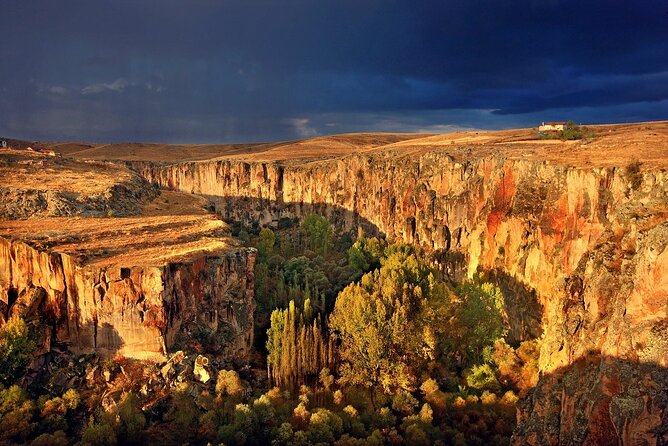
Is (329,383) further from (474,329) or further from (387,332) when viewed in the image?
(474,329)

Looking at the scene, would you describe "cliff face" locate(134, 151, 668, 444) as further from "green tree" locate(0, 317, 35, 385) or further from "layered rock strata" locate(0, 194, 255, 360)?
"green tree" locate(0, 317, 35, 385)

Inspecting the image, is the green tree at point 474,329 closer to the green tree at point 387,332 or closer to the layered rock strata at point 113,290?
the green tree at point 387,332

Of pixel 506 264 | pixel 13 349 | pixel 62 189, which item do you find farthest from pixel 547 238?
pixel 62 189

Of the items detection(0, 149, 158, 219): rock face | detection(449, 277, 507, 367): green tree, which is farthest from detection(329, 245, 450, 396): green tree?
detection(0, 149, 158, 219): rock face

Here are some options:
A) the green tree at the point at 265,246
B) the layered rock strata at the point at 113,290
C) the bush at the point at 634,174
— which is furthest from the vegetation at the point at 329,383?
the bush at the point at 634,174

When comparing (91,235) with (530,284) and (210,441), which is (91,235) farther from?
(530,284)

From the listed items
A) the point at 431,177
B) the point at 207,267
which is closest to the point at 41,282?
the point at 207,267
